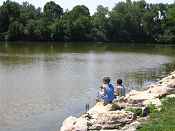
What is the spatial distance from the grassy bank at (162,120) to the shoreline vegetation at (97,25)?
106205mm

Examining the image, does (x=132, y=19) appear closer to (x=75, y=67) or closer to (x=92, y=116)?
(x=75, y=67)

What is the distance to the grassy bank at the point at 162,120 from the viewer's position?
15.6 m

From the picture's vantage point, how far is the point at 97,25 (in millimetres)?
131750

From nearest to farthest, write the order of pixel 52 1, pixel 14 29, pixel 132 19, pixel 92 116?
pixel 92 116 → pixel 14 29 → pixel 132 19 → pixel 52 1

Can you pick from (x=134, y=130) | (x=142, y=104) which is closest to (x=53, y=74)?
(x=142, y=104)

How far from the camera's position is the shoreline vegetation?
125 meters

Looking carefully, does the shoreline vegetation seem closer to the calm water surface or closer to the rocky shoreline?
the calm water surface

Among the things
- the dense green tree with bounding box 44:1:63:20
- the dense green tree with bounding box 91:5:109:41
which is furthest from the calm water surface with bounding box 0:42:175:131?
the dense green tree with bounding box 44:1:63:20

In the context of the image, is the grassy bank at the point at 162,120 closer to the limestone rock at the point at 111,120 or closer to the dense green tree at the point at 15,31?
the limestone rock at the point at 111,120

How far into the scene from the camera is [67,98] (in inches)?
1182

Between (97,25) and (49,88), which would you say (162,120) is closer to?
(49,88)

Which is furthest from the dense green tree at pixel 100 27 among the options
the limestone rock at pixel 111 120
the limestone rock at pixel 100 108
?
the limestone rock at pixel 111 120

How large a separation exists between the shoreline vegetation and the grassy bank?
106m

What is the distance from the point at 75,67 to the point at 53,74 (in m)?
8.35
